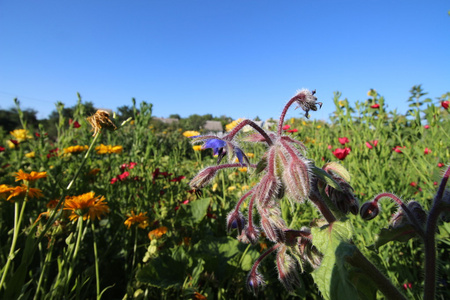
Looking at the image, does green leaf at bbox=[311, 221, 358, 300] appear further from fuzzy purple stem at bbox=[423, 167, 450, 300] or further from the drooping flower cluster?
fuzzy purple stem at bbox=[423, 167, 450, 300]

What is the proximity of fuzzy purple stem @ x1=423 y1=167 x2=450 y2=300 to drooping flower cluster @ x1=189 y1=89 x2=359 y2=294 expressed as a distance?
0.21m

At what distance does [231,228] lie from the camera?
1.06m

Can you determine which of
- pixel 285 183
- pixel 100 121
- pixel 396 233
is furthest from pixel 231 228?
pixel 100 121

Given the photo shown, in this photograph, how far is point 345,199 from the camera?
82 cm

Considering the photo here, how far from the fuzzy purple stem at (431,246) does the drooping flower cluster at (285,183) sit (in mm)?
206

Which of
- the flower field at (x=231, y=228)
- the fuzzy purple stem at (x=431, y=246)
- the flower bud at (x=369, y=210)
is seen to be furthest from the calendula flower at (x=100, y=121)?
the fuzzy purple stem at (x=431, y=246)

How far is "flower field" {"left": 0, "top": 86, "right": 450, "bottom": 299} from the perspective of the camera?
799 millimetres

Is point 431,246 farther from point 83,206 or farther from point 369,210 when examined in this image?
point 83,206

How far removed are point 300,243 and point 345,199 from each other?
21cm

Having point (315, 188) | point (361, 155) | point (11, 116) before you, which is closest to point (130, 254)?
point (315, 188)

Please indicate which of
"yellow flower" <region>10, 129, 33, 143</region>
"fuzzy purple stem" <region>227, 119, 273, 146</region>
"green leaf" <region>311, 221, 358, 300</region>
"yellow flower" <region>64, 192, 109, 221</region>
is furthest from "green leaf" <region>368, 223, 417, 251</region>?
"yellow flower" <region>10, 129, 33, 143</region>

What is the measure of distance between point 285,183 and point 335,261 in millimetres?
226

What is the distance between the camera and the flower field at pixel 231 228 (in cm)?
80

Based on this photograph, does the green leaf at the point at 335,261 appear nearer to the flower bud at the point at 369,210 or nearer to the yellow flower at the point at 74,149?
the flower bud at the point at 369,210
